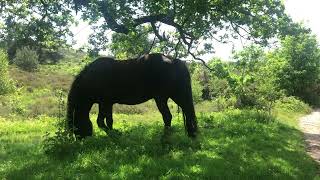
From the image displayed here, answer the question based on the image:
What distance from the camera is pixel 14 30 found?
64.2 ft

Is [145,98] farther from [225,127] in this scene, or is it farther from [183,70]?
[225,127]

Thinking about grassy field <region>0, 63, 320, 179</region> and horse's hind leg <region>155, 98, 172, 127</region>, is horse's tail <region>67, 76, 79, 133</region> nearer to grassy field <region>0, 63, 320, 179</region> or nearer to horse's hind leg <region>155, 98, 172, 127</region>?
grassy field <region>0, 63, 320, 179</region>

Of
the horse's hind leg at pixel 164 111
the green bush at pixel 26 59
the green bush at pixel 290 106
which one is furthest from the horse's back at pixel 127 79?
the green bush at pixel 26 59

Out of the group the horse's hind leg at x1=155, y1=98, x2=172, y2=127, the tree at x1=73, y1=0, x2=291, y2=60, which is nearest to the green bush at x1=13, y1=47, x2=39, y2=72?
A: the tree at x1=73, y1=0, x2=291, y2=60

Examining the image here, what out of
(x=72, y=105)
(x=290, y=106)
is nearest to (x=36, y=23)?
(x=72, y=105)

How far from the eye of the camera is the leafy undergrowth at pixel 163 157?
31.7 feet

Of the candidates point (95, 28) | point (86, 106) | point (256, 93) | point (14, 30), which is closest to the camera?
point (86, 106)

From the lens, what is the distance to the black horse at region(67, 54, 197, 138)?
42.1 ft

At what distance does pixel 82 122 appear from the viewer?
13.4 meters

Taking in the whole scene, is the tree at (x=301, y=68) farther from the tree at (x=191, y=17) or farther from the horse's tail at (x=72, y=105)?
the horse's tail at (x=72, y=105)

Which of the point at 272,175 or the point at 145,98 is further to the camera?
the point at 145,98

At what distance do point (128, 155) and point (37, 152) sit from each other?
3.19m

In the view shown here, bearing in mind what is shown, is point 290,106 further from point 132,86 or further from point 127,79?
point 127,79

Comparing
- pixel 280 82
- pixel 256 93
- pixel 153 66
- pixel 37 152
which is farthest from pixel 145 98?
pixel 280 82
